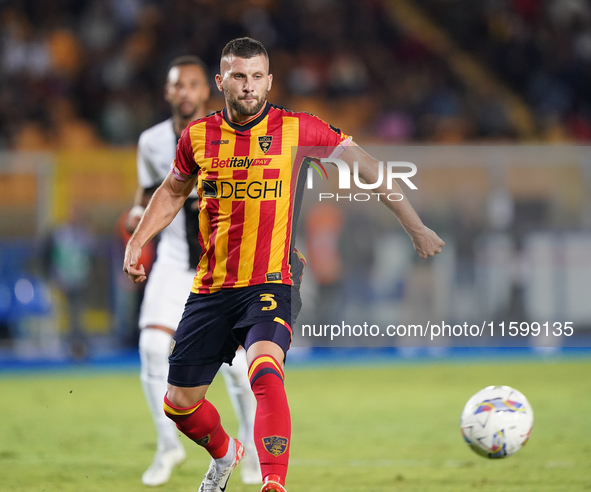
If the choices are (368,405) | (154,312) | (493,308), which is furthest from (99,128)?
(154,312)

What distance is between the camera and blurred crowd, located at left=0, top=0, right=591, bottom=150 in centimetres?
1555

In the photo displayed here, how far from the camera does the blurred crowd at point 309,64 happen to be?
1555 cm

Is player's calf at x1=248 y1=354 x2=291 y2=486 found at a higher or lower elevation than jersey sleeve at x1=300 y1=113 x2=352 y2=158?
lower

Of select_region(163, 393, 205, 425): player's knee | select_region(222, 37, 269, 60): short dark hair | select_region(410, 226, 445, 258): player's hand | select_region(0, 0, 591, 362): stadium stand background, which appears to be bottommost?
select_region(163, 393, 205, 425): player's knee

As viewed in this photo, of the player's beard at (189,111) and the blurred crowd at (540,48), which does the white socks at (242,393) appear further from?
the blurred crowd at (540,48)

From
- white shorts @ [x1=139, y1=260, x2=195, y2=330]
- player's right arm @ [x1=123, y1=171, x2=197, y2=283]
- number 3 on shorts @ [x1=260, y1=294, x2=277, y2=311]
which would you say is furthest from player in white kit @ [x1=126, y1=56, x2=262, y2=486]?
number 3 on shorts @ [x1=260, y1=294, x2=277, y2=311]

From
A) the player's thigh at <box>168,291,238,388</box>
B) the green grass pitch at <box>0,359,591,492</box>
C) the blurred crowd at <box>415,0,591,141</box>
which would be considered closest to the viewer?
the player's thigh at <box>168,291,238,388</box>

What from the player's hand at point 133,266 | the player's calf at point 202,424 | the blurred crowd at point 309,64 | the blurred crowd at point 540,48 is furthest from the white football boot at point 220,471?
the blurred crowd at point 540,48

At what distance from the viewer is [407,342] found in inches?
525

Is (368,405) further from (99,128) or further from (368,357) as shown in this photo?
(99,128)

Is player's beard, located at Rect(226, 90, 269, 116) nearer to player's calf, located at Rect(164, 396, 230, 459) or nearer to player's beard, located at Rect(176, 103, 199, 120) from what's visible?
player's calf, located at Rect(164, 396, 230, 459)

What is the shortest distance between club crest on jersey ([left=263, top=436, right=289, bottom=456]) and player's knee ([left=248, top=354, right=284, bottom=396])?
0.73 ft

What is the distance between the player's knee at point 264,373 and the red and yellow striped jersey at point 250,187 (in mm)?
448

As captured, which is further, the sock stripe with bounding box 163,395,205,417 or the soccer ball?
the soccer ball
